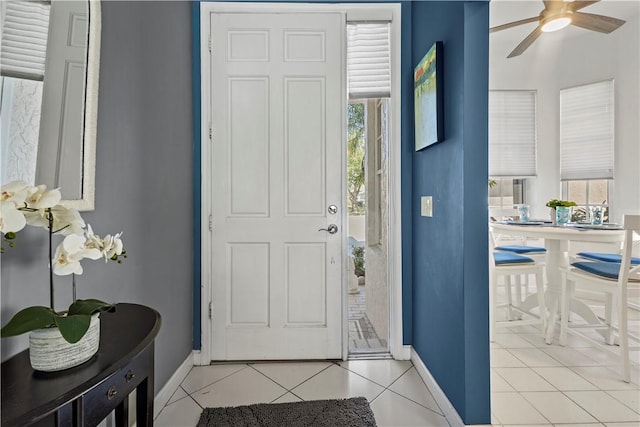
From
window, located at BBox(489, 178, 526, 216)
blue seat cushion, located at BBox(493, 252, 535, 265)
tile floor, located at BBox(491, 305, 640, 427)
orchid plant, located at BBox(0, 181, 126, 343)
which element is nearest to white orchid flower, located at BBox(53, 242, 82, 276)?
orchid plant, located at BBox(0, 181, 126, 343)

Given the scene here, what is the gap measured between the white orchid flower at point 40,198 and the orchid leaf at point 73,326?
0.90 feet

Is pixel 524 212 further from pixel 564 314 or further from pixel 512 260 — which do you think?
pixel 564 314

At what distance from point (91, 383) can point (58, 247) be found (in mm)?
349

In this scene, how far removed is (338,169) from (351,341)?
1.33 metres

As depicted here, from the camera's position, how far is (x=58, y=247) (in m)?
0.88

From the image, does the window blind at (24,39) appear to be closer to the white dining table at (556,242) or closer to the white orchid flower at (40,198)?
the white orchid flower at (40,198)

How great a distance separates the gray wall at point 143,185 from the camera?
1107 millimetres

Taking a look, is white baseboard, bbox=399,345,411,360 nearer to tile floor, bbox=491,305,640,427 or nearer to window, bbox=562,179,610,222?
tile floor, bbox=491,305,640,427

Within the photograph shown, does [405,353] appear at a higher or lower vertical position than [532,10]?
lower

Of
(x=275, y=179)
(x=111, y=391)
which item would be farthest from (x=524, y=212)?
(x=111, y=391)

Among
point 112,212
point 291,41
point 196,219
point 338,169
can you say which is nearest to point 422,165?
point 338,169

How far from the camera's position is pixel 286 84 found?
7.79ft

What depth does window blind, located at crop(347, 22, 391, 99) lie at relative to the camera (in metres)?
2.45

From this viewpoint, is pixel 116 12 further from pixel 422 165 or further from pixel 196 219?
pixel 422 165
